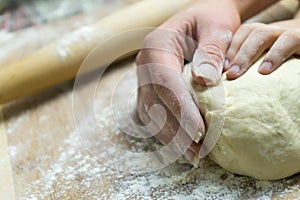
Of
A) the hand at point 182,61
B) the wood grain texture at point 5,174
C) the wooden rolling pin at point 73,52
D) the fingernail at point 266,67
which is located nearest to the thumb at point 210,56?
the hand at point 182,61

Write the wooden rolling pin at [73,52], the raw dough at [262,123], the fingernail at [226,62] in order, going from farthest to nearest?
the wooden rolling pin at [73,52]
the fingernail at [226,62]
the raw dough at [262,123]

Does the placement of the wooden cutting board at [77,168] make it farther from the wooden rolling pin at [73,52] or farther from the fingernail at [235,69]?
the fingernail at [235,69]

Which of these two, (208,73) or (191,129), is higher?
(208,73)

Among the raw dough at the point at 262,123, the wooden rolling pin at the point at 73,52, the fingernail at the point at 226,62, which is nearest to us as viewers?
the raw dough at the point at 262,123

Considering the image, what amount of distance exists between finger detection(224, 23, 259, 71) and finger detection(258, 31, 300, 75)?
94 millimetres

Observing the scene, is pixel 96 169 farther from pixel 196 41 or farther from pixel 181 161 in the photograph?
pixel 196 41

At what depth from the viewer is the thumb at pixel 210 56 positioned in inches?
46.6

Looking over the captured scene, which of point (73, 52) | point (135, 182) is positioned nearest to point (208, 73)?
point (135, 182)

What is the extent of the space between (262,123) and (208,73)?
0.66ft

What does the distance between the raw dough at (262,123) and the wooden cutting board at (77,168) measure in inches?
3.1

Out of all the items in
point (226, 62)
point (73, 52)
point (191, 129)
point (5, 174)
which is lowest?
point (5, 174)

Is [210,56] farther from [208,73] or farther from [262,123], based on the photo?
[262,123]

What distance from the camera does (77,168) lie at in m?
1.38

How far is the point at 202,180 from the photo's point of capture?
4.12 ft
